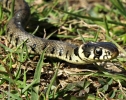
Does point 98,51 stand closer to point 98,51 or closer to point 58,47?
point 98,51

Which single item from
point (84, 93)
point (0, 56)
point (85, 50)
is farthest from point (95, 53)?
point (0, 56)

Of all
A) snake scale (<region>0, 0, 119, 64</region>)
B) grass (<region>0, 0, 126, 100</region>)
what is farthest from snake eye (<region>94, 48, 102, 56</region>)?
grass (<region>0, 0, 126, 100</region>)

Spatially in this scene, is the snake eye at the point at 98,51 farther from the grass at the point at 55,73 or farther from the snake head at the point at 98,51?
the grass at the point at 55,73

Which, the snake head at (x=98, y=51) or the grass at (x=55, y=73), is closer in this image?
the grass at (x=55, y=73)

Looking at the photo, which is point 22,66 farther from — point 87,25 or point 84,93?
point 87,25

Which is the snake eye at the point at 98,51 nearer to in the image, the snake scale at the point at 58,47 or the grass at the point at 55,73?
the snake scale at the point at 58,47

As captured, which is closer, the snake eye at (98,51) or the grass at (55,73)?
the grass at (55,73)

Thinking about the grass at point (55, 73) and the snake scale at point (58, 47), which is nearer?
the grass at point (55, 73)

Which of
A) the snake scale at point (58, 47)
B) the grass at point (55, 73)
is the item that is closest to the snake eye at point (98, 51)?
the snake scale at point (58, 47)
